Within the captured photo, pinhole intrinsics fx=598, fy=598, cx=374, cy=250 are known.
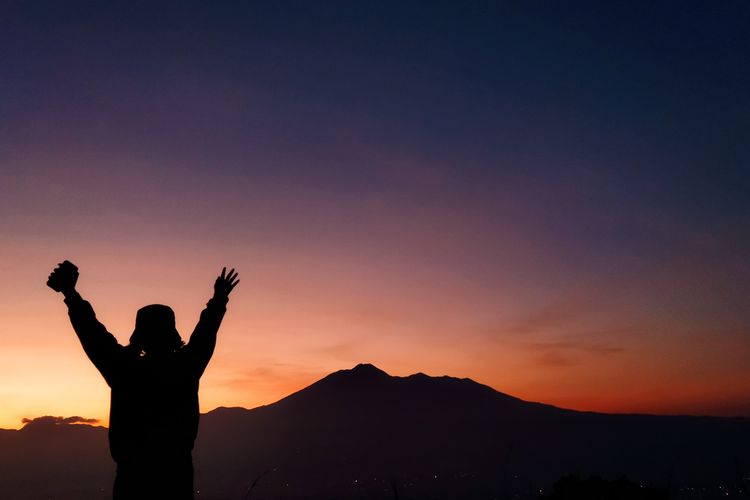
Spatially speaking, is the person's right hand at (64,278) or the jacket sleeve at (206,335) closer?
the person's right hand at (64,278)

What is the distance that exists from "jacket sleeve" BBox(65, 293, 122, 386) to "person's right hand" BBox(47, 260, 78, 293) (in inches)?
3.9

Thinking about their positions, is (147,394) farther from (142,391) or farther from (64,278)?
(64,278)

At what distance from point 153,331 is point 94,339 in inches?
16.4

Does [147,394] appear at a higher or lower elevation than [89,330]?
lower

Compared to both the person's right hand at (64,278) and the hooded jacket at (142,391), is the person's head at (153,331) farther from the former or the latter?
the person's right hand at (64,278)

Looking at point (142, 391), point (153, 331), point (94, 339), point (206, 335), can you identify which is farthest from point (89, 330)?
point (206, 335)

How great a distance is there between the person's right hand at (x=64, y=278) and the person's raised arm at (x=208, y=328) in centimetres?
98

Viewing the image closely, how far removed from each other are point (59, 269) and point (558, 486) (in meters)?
7.20

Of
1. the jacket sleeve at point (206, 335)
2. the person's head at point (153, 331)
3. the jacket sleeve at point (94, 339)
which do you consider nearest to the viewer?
the jacket sleeve at point (94, 339)

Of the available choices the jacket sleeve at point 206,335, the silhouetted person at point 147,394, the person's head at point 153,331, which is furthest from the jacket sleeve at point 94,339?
the jacket sleeve at point 206,335

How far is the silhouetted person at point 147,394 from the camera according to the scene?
4.40 metres

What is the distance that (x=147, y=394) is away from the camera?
4516 millimetres

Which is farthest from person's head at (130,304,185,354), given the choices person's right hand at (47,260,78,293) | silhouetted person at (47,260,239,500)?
person's right hand at (47,260,78,293)

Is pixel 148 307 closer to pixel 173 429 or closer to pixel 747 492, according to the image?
pixel 173 429
